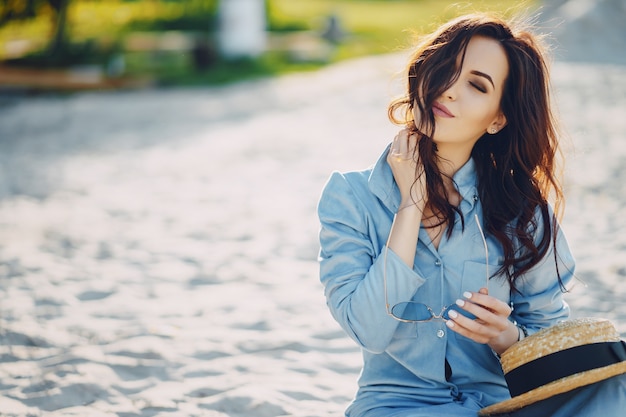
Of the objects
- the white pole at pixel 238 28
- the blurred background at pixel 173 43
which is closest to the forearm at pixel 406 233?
the blurred background at pixel 173 43

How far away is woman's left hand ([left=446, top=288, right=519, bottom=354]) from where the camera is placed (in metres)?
2.13

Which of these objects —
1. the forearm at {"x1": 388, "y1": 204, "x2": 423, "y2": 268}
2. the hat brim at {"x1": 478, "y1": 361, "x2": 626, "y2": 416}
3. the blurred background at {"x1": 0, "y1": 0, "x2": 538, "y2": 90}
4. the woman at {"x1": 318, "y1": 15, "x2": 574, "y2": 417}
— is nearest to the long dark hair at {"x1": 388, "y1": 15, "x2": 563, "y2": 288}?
the woman at {"x1": 318, "y1": 15, "x2": 574, "y2": 417}

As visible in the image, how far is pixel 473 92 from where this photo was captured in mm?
2322

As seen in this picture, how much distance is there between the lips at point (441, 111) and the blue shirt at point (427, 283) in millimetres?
197

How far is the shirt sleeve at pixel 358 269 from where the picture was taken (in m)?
2.21

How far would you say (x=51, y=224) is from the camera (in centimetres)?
619

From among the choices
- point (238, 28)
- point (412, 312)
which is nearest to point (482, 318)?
point (412, 312)

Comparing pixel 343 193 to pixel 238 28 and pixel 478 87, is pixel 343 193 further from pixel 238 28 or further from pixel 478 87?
pixel 238 28

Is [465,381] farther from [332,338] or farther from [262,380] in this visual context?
[332,338]

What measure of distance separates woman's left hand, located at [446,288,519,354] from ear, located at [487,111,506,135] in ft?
1.67

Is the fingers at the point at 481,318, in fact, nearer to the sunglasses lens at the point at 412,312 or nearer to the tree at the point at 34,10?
the sunglasses lens at the point at 412,312

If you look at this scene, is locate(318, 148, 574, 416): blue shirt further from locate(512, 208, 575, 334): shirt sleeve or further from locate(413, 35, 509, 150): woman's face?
locate(413, 35, 509, 150): woman's face

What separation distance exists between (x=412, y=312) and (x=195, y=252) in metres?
3.46

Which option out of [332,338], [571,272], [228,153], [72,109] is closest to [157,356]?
[332,338]
